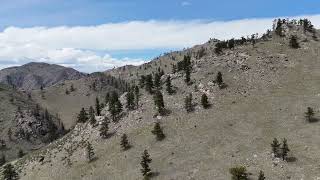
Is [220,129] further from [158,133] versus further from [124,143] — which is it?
[124,143]

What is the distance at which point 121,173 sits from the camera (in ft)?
385

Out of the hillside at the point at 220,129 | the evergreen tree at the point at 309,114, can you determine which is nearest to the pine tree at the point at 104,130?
the hillside at the point at 220,129

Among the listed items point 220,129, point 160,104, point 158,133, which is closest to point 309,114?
point 220,129

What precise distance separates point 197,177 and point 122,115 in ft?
163

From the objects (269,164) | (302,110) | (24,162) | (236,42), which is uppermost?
(236,42)

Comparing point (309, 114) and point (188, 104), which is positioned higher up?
point (188, 104)

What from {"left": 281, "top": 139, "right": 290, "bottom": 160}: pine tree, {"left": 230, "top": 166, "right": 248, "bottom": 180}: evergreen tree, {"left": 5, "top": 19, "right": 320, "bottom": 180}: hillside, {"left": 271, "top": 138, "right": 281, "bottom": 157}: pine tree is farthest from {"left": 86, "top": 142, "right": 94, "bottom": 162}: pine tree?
{"left": 281, "top": 139, "right": 290, "bottom": 160}: pine tree

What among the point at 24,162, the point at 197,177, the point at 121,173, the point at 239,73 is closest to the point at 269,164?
the point at 197,177

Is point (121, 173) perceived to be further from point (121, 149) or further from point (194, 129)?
point (194, 129)

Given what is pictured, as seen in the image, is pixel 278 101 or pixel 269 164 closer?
pixel 269 164

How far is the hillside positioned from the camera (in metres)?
110

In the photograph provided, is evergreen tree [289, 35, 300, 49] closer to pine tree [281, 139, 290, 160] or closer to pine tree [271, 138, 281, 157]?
pine tree [271, 138, 281, 157]

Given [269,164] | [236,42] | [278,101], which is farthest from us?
[236,42]

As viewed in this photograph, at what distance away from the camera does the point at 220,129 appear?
126 meters
